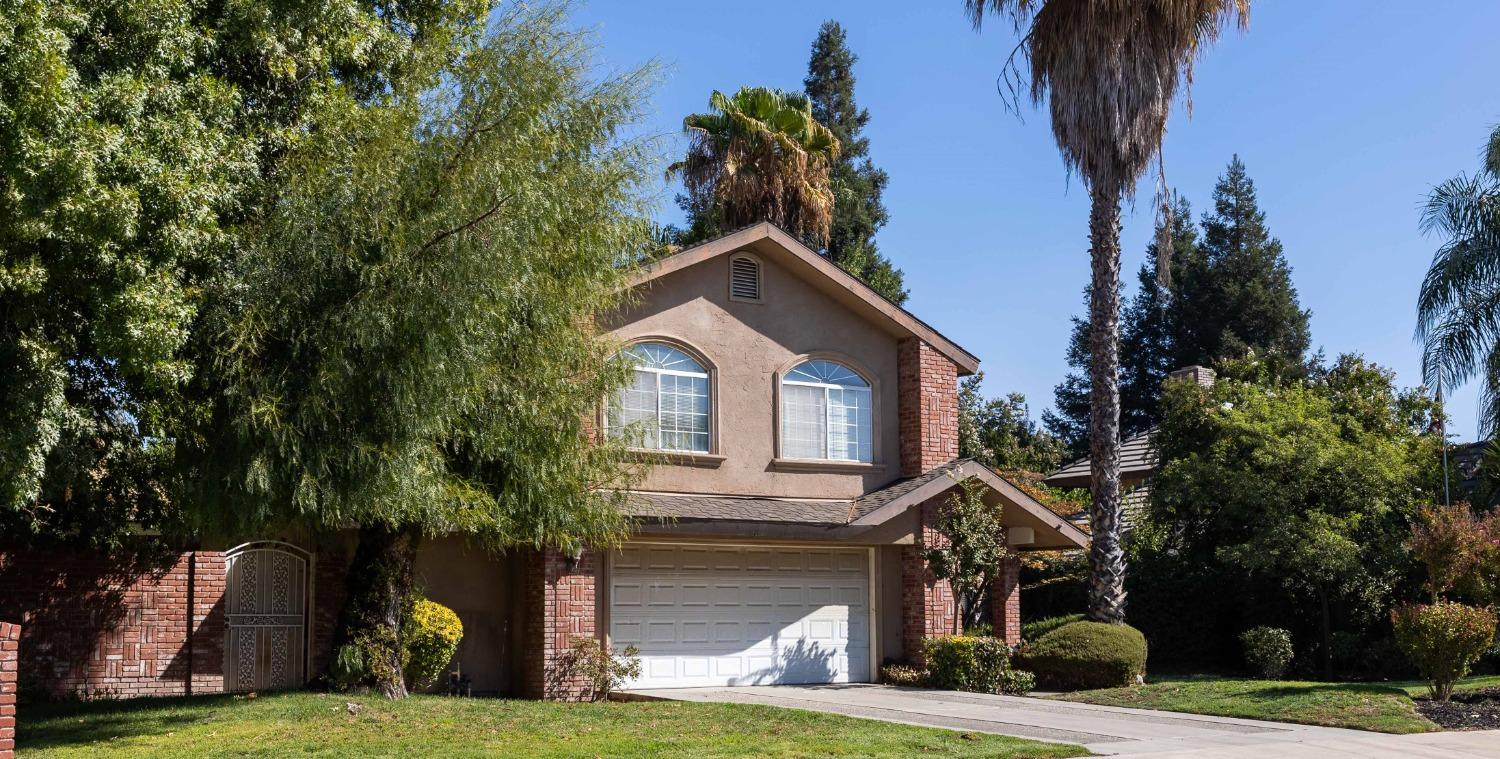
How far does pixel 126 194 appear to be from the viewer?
11.5 meters

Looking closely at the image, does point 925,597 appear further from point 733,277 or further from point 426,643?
point 426,643

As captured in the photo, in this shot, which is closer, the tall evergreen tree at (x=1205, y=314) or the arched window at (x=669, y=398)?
the arched window at (x=669, y=398)

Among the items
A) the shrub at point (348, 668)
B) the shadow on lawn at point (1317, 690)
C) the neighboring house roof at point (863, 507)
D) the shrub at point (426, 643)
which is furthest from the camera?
the neighboring house roof at point (863, 507)

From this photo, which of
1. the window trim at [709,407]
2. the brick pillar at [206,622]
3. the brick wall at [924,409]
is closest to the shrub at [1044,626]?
the brick wall at [924,409]

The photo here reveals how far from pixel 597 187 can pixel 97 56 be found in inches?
204

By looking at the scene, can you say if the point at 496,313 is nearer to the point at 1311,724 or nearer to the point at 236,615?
the point at 236,615

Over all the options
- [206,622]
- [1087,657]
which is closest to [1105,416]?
[1087,657]

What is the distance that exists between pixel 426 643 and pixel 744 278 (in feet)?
24.1

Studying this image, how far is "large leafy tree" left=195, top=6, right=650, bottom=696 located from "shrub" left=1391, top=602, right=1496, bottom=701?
10155 mm

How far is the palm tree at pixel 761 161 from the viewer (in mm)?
29141

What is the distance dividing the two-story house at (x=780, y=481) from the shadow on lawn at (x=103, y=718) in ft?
17.2

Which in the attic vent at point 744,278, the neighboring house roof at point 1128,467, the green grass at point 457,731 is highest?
the attic vent at point 744,278

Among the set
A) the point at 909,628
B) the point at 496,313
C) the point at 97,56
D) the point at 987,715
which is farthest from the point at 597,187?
the point at 909,628

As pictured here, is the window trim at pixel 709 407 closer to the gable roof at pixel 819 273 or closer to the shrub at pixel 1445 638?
the gable roof at pixel 819 273
